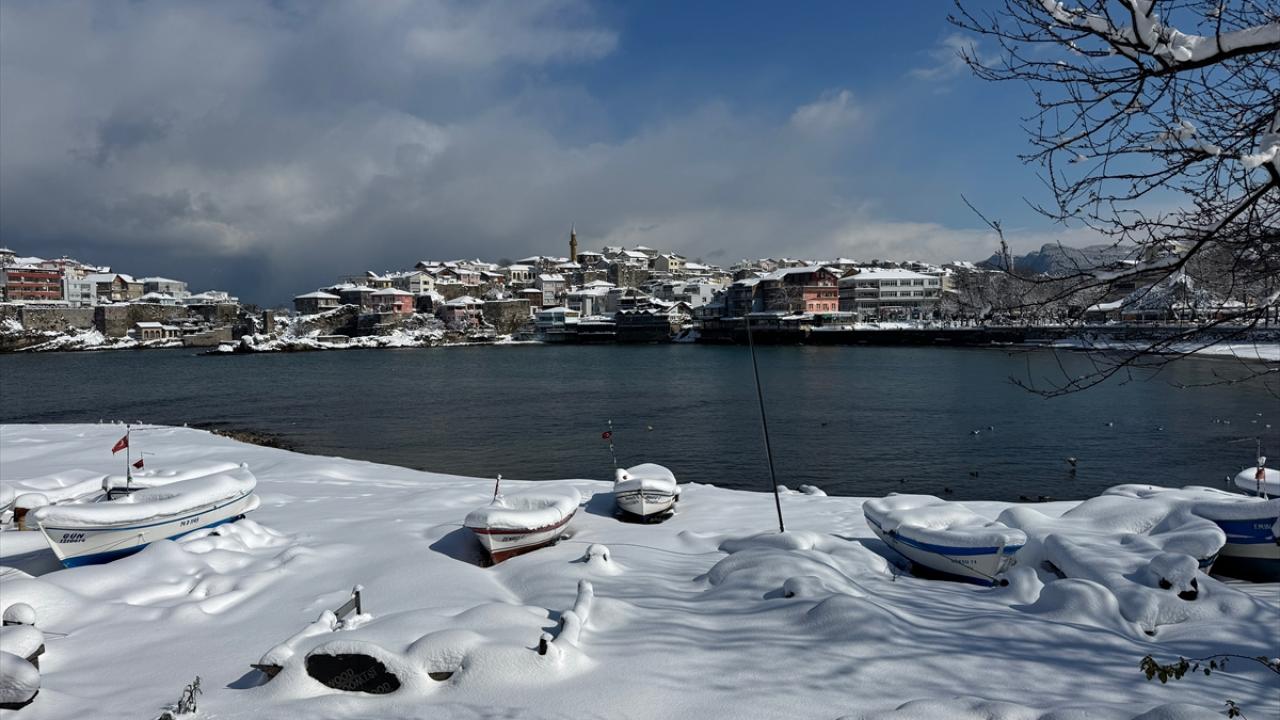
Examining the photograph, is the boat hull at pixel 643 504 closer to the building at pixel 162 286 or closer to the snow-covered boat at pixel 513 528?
the snow-covered boat at pixel 513 528

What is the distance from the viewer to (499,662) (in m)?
4.00

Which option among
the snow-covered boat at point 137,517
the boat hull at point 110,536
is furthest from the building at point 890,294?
the boat hull at point 110,536

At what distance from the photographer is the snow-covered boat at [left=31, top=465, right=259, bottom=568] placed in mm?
6730

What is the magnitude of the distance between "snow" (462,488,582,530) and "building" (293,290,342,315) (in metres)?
98.8

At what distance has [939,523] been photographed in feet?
25.8

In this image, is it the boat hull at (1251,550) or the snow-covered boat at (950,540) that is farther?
the boat hull at (1251,550)

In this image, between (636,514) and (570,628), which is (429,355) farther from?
(570,628)

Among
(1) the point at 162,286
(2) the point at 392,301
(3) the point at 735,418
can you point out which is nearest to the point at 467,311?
(2) the point at 392,301

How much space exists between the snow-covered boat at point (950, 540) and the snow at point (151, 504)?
8093 mm

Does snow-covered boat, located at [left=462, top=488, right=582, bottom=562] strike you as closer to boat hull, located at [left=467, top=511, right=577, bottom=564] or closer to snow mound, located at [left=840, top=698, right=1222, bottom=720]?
boat hull, located at [left=467, top=511, right=577, bottom=564]

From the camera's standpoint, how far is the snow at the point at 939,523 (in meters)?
6.95

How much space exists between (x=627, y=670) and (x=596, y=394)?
103 feet

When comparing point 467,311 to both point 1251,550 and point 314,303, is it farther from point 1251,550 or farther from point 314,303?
point 1251,550

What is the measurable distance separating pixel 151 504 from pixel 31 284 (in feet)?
401
